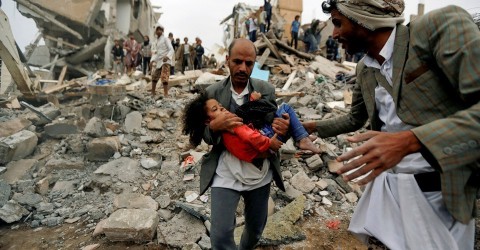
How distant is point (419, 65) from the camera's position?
1123 mm

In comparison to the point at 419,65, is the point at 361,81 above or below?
below

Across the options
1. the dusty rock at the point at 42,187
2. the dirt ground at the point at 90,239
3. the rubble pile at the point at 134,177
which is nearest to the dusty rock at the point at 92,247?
the dirt ground at the point at 90,239

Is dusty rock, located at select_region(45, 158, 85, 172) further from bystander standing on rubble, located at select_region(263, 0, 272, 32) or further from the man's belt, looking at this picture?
bystander standing on rubble, located at select_region(263, 0, 272, 32)

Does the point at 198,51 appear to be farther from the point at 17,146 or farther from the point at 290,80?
the point at 17,146

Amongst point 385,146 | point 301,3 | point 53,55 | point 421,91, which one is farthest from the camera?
point 301,3

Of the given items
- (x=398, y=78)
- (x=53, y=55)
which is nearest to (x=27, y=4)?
(x=53, y=55)

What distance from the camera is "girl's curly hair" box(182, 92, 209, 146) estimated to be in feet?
6.89

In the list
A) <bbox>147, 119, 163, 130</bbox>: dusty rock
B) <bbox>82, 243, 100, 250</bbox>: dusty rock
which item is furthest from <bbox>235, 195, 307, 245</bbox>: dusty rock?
<bbox>147, 119, 163, 130</bbox>: dusty rock

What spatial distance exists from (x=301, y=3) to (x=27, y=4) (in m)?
15.1

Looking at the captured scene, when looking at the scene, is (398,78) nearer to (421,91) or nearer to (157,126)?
(421,91)

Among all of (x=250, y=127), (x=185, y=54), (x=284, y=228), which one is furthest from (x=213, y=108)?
(x=185, y=54)

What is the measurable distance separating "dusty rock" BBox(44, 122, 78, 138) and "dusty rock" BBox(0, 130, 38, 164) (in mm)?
334

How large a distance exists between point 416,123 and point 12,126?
7.56 m

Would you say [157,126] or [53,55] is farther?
[53,55]
